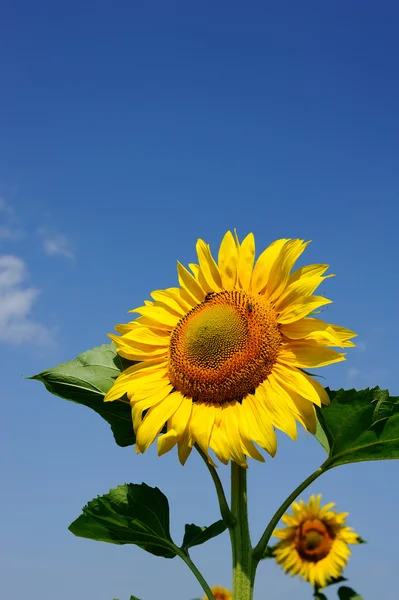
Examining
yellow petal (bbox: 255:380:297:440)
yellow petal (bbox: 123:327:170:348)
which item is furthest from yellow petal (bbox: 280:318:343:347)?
yellow petal (bbox: 123:327:170:348)

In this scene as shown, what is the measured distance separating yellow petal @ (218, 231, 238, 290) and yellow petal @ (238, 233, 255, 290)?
0.04 meters

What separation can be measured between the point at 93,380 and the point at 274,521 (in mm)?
1383

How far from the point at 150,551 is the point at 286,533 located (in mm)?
4392

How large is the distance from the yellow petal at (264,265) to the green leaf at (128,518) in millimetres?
1398

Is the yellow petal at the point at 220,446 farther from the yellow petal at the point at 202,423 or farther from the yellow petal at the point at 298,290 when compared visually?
the yellow petal at the point at 298,290

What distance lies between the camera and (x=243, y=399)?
12.1 feet

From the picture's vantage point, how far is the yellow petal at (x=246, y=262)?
4.00 metres

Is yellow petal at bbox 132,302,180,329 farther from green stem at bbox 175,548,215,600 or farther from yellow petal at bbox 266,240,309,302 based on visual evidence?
green stem at bbox 175,548,215,600

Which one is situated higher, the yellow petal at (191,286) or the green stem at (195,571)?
the yellow petal at (191,286)

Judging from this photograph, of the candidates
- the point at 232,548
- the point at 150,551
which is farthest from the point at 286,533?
the point at 232,548

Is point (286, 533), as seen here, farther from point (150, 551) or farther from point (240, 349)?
point (240, 349)

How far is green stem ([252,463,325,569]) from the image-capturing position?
3701mm

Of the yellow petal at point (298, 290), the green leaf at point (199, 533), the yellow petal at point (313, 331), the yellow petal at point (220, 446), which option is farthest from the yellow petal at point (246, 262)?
the green leaf at point (199, 533)

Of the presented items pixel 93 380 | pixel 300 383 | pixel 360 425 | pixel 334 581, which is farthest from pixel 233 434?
pixel 334 581
